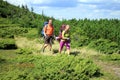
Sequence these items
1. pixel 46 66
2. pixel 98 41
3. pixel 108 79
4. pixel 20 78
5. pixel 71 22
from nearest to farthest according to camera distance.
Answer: pixel 20 78 < pixel 46 66 < pixel 108 79 < pixel 98 41 < pixel 71 22

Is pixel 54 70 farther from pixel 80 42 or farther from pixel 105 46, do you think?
pixel 80 42

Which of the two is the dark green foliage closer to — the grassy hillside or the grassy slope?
the grassy hillside

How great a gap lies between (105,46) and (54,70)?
836cm

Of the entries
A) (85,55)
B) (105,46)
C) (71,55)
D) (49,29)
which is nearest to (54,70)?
(71,55)

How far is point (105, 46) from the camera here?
17781 mm

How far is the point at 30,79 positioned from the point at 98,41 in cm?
1004

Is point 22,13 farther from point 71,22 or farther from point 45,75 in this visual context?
point 45,75

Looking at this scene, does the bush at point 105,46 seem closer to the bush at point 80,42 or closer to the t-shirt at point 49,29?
the bush at point 80,42

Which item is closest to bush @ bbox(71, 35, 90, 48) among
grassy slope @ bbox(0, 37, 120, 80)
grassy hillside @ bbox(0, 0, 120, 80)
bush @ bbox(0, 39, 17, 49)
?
grassy hillside @ bbox(0, 0, 120, 80)

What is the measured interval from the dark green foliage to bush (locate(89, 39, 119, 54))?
5.36 metres

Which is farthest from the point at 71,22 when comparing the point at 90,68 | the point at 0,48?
the point at 90,68

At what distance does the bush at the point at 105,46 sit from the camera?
57.8 feet

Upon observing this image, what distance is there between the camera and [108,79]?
37.5 ft

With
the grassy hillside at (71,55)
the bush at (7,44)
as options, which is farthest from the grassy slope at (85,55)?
the bush at (7,44)
